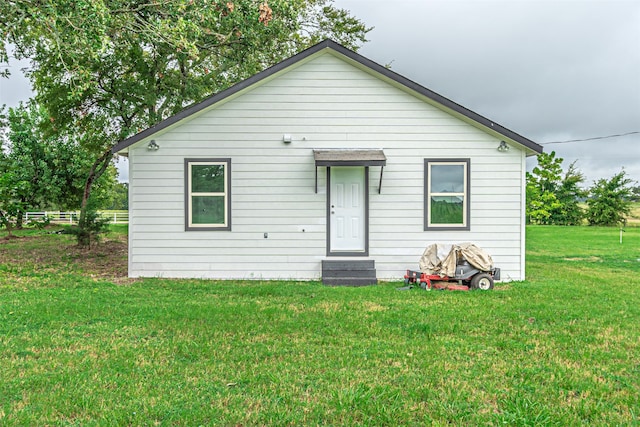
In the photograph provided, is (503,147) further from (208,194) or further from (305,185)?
(208,194)

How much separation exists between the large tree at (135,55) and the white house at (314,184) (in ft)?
6.05

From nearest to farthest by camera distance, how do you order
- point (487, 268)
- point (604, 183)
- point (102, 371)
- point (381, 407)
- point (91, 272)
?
point (381, 407)
point (102, 371)
point (487, 268)
point (91, 272)
point (604, 183)

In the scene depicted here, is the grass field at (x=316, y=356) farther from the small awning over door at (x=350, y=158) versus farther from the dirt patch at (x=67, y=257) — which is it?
the small awning over door at (x=350, y=158)

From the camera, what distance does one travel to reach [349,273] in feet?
27.8

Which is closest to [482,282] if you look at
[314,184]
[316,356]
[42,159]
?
[314,184]

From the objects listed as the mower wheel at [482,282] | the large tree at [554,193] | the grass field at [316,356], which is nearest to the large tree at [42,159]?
the grass field at [316,356]

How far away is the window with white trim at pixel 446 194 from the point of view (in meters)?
8.92

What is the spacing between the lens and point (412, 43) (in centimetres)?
1619

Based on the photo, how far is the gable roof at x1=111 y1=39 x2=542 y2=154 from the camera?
28.3 feet

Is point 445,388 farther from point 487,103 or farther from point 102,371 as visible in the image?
point 487,103

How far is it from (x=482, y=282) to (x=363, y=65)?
4869 mm

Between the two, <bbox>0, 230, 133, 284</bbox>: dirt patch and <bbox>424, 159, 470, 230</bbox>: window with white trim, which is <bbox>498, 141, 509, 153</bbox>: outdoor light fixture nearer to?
<bbox>424, 159, 470, 230</bbox>: window with white trim

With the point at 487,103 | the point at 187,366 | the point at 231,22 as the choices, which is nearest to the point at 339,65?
the point at 231,22

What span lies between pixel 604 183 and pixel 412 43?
91.3 feet
